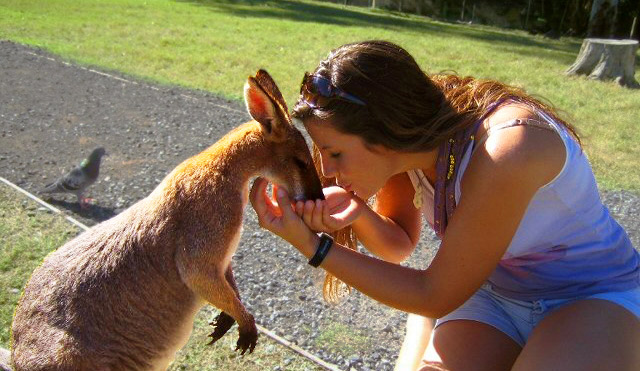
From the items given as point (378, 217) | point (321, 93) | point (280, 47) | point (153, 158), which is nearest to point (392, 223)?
point (378, 217)

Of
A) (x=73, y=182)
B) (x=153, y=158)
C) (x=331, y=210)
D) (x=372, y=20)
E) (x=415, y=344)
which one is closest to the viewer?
(x=331, y=210)

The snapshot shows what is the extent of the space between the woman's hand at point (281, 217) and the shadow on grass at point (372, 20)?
11062 mm

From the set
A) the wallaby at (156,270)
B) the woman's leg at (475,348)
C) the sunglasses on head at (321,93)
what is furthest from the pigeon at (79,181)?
the woman's leg at (475,348)

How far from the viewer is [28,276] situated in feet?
11.0

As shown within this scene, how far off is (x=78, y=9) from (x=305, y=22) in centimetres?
443

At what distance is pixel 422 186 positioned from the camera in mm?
2428

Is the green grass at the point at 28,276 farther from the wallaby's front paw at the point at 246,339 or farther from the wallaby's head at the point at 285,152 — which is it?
the wallaby's head at the point at 285,152

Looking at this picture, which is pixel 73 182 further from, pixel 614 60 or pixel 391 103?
pixel 614 60

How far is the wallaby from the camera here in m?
2.08

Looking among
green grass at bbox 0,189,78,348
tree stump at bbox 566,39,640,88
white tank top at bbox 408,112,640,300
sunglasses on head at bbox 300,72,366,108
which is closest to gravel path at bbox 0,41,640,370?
green grass at bbox 0,189,78,348

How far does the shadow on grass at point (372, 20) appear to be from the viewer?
47.2 feet

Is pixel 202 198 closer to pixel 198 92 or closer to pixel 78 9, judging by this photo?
pixel 198 92

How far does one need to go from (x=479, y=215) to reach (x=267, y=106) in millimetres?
688

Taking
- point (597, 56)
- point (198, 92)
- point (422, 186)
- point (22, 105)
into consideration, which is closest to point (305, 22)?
point (597, 56)
